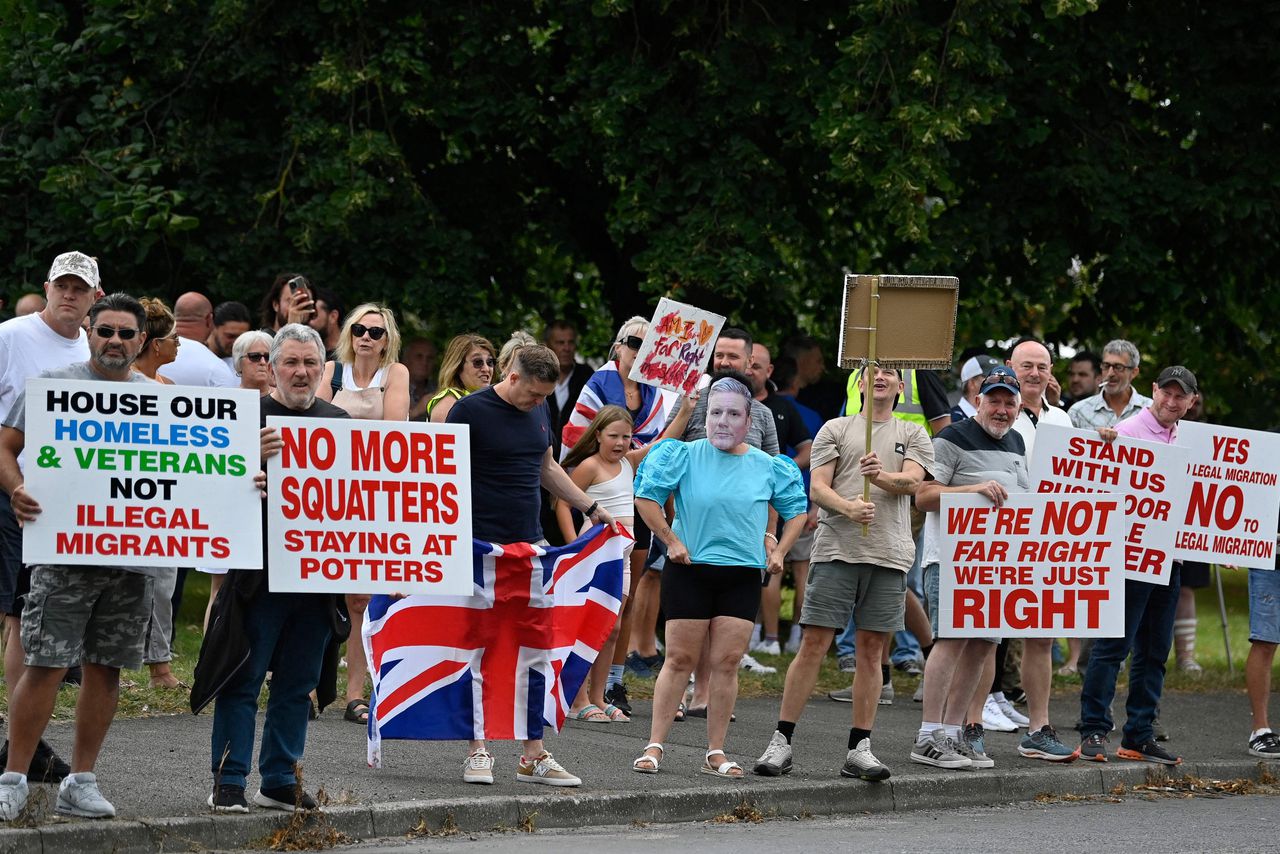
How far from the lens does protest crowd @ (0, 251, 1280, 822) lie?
758 centimetres

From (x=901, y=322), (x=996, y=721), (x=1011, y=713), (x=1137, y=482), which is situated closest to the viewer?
(x=901, y=322)

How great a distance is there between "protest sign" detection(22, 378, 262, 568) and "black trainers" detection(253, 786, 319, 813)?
965mm

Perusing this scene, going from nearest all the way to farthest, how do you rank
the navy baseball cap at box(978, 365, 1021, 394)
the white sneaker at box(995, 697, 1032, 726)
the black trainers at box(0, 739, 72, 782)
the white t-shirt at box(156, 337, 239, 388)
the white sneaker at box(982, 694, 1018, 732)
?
the black trainers at box(0, 739, 72, 782), the navy baseball cap at box(978, 365, 1021, 394), the white t-shirt at box(156, 337, 239, 388), the white sneaker at box(982, 694, 1018, 732), the white sneaker at box(995, 697, 1032, 726)

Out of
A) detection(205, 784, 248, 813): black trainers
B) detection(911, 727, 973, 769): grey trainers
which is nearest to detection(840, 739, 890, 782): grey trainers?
detection(911, 727, 973, 769): grey trainers

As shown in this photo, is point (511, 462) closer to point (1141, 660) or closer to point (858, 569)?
point (858, 569)

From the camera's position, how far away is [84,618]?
741 cm

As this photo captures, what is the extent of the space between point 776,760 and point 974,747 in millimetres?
1420

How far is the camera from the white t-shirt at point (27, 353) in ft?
27.5

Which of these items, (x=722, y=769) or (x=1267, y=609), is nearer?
(x=722, y=769)

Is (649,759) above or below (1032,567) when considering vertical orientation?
below

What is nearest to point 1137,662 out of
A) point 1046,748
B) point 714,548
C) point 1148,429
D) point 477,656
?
point 1046,748

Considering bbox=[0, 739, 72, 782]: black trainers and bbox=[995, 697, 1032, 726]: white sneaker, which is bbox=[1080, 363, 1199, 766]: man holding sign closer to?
bbox=[995, 697, 1032, 726]: white sneaker

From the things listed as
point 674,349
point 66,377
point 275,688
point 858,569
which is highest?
point 674,349

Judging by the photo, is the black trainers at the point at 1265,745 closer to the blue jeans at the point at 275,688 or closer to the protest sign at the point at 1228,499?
the protest sign at the point at 1228,499
